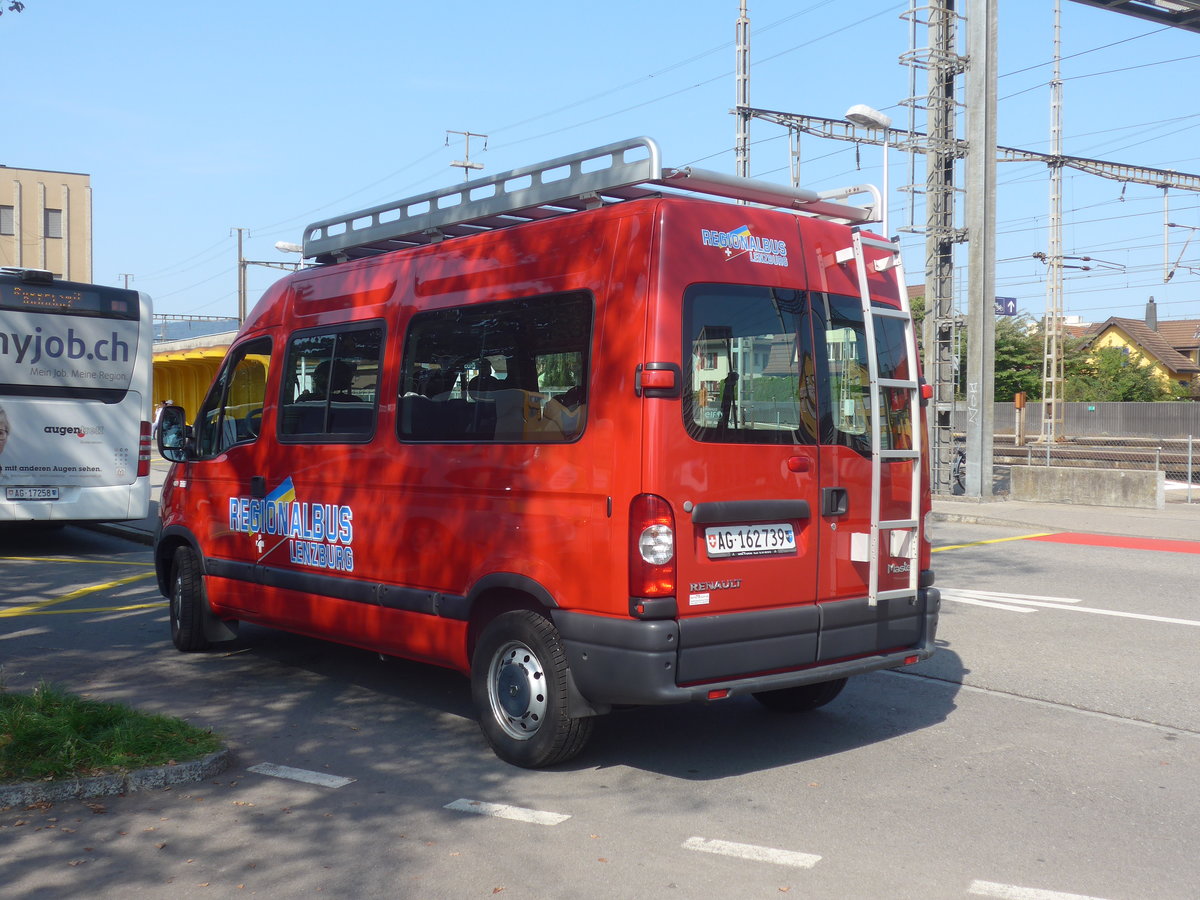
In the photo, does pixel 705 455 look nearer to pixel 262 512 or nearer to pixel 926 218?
pixel 262 512

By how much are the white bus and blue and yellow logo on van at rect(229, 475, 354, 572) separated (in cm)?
731

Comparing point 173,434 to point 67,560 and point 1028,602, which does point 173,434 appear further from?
point 1028,602

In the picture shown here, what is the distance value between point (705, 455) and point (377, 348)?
2.35 m

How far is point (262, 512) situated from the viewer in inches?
298

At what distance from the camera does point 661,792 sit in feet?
17.6

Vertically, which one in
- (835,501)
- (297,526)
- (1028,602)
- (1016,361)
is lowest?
(1028,602)

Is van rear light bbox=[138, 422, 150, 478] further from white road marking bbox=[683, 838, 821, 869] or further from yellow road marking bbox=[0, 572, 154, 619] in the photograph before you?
white road marking bbox=[683, 838, 821, 869]

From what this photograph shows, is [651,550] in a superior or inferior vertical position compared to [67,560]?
superior

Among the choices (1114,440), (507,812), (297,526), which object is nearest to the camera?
(507,812)

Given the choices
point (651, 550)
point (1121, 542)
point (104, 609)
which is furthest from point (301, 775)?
point (1121, 542)

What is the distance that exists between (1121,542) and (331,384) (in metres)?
12.3

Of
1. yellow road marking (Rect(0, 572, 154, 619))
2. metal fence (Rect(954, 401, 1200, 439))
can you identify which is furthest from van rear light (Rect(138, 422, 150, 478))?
metal fence (Rect(954, 401, 1200, 439))

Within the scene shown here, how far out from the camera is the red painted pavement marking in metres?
15.1

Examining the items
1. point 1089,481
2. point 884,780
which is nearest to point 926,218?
point 1089,481
